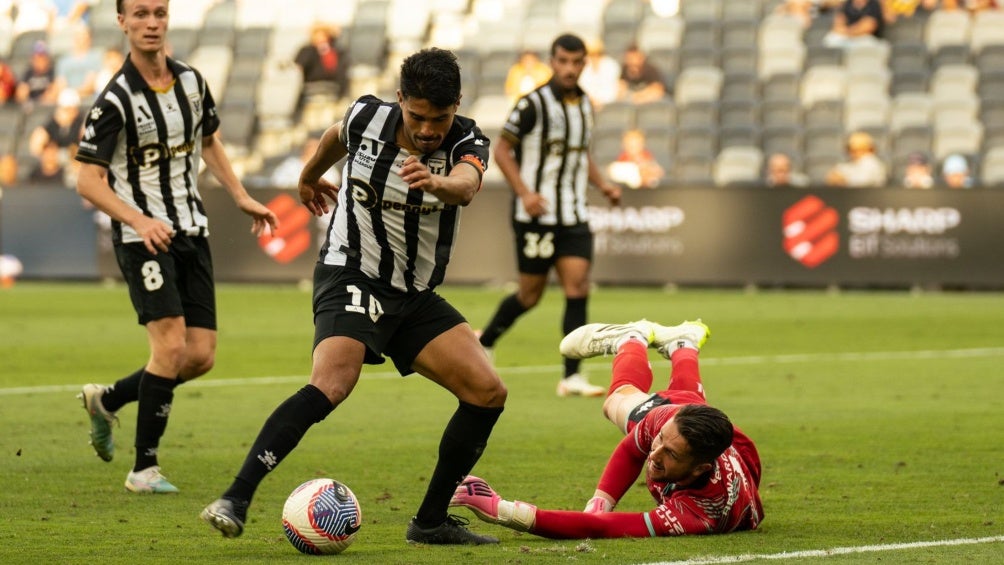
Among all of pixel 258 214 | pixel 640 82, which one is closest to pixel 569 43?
pixel 258 214

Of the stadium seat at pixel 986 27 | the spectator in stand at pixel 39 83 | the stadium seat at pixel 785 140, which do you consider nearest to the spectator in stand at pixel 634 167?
the stadium seat at pixel 785 140

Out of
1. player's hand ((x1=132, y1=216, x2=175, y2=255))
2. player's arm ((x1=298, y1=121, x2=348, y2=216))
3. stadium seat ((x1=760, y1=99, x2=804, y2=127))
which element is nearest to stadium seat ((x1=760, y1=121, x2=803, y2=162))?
stadium seat ((x1=760, y1=99, x2=804, y2=127))

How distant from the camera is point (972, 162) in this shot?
24.5 m

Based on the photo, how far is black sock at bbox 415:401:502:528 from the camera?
20.0 feet

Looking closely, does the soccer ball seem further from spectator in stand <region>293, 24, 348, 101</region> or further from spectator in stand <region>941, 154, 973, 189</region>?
spectator in stand <region>293, 24, 348, 101</region>

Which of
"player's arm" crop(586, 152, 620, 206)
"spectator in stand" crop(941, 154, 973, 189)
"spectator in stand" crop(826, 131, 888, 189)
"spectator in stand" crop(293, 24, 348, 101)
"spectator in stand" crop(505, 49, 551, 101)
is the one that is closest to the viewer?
"player's arm" crop(586, 152, 620, 206)

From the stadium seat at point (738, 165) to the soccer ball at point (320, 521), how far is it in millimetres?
19944

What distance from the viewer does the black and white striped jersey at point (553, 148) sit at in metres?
11.5

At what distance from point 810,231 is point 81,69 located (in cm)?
1377

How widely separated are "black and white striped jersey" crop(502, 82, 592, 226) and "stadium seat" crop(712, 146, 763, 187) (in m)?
13.7

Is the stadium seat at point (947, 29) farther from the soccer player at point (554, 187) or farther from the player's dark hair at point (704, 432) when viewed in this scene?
the player's dark hair at point (704, 432)

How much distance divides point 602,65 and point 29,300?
10026 millimetres

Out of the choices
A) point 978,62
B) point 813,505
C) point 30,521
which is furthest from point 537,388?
point 978,62

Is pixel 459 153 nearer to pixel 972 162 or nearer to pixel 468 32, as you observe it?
pixel 972 162
